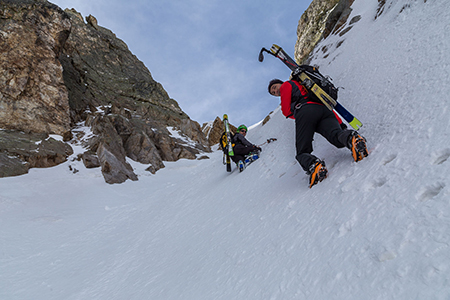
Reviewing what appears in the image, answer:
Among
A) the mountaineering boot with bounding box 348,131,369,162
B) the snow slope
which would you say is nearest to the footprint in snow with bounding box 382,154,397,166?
the snow slope

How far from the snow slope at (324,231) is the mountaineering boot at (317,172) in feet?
0.47

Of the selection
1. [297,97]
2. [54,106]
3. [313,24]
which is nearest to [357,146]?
[297,97]

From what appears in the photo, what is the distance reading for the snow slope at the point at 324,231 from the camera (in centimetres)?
156

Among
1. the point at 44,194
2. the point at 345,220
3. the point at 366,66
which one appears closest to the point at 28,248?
the point at 44,194

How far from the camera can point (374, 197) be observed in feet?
7.13

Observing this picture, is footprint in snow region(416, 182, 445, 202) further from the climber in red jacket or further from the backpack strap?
the backpack strap

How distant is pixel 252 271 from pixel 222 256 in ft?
2.33

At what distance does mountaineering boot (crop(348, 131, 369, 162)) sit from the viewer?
117 inches

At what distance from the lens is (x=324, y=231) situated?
215 centimetres

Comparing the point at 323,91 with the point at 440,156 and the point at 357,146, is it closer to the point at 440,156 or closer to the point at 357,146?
the point at 357,146

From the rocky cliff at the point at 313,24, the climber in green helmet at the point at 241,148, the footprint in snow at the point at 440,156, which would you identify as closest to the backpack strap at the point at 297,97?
the footprint in snow at the point at 440,156

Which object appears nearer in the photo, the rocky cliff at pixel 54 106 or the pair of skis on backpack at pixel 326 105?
the pair of skis on backpack at pixel 326 105

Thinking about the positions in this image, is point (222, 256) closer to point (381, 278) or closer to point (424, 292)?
point (381, 278)

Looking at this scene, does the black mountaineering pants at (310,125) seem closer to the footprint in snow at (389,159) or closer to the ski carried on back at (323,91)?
the ski carried on back at (323,91)
